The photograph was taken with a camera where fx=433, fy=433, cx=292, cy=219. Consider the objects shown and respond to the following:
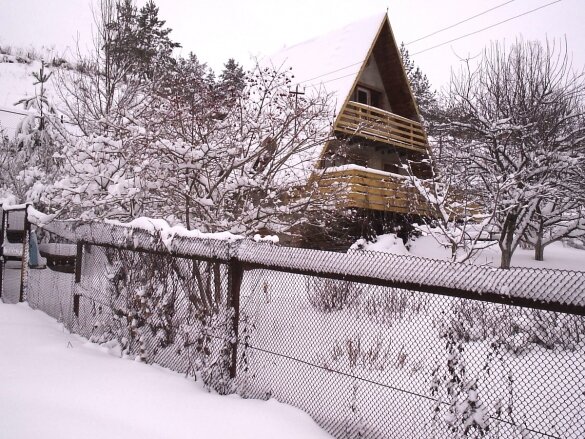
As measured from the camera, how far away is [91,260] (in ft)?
17.5

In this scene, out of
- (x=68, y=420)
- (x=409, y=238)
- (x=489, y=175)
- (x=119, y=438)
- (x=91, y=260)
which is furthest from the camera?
(x=409, y=238)

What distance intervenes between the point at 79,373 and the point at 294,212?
14.0 ft

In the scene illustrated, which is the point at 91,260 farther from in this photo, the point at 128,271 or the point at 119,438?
Answer: the point at 119,438

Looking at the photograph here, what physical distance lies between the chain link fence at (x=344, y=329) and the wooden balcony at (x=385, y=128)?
1067 centimetres

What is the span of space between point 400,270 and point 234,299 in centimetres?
147

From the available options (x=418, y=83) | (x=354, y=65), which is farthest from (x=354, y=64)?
(x=418, y=83)

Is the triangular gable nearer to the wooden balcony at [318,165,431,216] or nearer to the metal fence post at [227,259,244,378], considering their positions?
the wooden balcony at [318,165,431,216]

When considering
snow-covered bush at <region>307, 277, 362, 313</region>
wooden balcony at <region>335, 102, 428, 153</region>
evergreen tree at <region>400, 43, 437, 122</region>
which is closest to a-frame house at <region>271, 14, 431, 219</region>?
wooden balcony at <region>335, 102, 428, 153</region>

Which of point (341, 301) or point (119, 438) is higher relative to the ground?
point (341, 301)

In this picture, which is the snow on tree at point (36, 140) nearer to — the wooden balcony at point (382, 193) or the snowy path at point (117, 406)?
the wooden balcony at point (382, 193)

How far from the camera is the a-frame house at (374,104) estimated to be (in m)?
13.8

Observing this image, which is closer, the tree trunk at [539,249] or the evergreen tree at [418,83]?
the tree trunk at [539,249]

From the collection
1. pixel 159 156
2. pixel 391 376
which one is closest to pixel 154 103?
pixel 159 156

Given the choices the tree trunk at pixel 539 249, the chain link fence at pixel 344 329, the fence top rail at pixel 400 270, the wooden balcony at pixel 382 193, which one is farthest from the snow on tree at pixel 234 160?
the tree trunk at pixel 539 249
